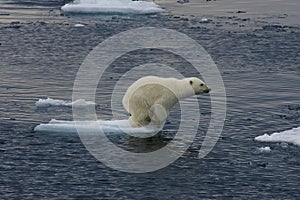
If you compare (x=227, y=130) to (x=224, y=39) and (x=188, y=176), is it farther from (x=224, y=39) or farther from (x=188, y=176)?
(x=224, y=39)

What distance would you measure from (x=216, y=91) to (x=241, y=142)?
9.17 feet

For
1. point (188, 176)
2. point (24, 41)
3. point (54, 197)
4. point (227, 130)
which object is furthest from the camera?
point (24, 41)

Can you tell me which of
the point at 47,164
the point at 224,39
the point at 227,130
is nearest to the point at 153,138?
the point at 227,130

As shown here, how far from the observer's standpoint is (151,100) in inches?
377

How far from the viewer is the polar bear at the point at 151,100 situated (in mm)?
9523

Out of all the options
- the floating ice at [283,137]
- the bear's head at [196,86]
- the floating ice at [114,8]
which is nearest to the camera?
the floating ice at [283,137]

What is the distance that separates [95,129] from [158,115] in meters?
0.81

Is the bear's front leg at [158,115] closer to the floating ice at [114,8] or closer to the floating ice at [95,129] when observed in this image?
the floating ice at [95,129]

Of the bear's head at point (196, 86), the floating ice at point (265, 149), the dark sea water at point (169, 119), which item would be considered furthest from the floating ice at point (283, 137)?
the bear's head at point (196, 86)

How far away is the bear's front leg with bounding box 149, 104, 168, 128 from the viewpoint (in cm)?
945

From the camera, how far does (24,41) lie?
15914 mm

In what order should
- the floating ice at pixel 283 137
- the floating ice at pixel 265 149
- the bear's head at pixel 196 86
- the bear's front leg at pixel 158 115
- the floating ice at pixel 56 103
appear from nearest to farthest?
the floating ice at pixel 265 149 → the floating ice at pixel 283 137 → the bear's front leg at pixel 158 115 → the bear's head at pixel 196 86 → the floating ice at pixel 56 103

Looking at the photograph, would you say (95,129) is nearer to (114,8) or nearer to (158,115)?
(158,115)

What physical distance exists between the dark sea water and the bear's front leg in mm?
184
